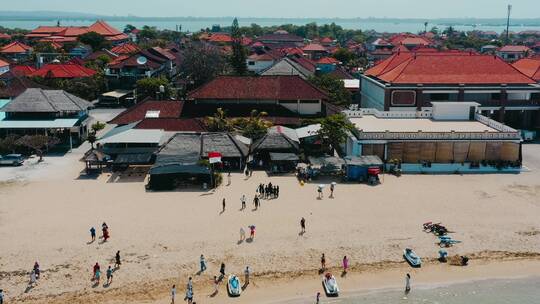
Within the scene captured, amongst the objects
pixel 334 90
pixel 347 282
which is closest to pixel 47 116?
pixel 334 90

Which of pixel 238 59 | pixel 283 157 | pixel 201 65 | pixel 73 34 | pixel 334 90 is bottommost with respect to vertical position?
pixel 283 157

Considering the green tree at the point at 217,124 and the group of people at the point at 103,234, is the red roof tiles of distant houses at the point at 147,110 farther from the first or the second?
the group of people at the point at 103,234

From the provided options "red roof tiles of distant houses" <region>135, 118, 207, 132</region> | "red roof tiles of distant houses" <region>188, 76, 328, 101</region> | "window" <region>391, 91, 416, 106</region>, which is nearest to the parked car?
"red roof tiles of distant houses" <region>135, 118, 207, 132</region>

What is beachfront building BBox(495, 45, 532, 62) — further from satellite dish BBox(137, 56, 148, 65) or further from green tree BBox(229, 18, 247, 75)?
satellite dish BBox(137, 56, 148, 65)

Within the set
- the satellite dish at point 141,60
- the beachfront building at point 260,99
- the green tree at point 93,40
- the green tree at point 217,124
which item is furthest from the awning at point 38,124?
the green tree at point 93,40

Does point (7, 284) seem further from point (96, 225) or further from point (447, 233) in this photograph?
point (447, 233)

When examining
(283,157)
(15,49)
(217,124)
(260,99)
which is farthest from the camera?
(15,49)

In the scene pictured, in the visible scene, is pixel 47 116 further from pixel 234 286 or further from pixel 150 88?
pixel 234 286
